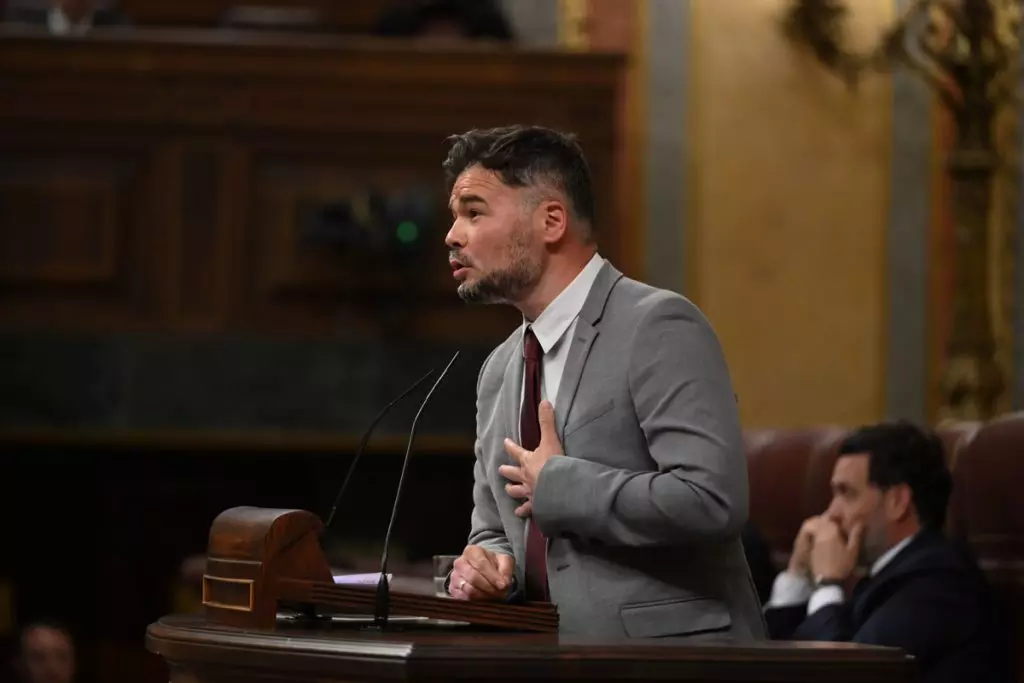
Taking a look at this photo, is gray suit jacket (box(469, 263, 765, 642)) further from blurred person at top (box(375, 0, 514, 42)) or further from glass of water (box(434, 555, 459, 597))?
blurred person at top (box(375, 0, 514, 42))

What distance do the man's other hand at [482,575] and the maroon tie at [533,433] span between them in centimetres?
5

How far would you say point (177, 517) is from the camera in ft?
22.9

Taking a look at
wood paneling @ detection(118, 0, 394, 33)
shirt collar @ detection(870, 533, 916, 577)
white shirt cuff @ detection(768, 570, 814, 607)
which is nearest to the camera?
shirt collar @ detection(870, 533, 916, 577)

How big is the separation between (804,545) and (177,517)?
11.7 feet

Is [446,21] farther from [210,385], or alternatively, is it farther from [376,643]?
[376,643]

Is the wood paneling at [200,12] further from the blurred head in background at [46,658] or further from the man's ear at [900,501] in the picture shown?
the man's ear at [900,501]

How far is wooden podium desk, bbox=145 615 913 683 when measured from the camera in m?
1.89

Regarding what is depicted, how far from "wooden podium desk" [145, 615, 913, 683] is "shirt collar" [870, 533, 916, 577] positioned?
1.63m

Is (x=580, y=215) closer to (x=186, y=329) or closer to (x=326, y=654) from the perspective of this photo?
Result: (x=326, y=654)

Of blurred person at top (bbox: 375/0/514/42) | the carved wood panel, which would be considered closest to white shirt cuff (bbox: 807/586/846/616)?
the carved wood panel

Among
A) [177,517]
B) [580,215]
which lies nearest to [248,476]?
[177,517]

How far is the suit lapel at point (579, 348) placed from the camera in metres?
2.38

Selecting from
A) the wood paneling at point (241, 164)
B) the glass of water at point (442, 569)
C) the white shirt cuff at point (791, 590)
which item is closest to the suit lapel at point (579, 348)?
the glass of water at point (442, 569)

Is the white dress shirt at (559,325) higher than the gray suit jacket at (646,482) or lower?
higher
